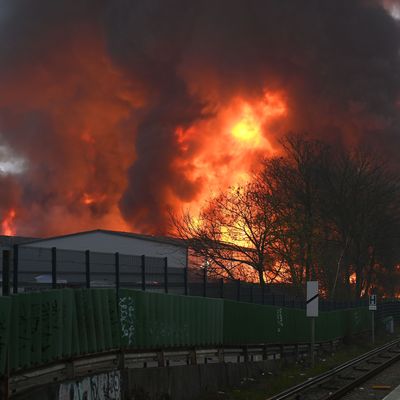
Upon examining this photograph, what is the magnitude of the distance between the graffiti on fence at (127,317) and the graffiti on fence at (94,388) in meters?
1.28

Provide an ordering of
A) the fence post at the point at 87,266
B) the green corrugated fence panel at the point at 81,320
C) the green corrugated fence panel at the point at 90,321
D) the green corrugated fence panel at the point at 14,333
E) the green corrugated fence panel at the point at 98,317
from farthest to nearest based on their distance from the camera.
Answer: the fence post at the point at 87,266 → the green corrugated fence panel at the point at 98,317 → the green corrugated fence panel at the point at 90,321 → the green corrugated fence panel at the point at 81,320 → the green corrugated fence panel at the point at 14,333

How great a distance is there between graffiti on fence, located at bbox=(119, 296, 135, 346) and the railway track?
448 centimetres

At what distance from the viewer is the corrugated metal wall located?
9672 mm

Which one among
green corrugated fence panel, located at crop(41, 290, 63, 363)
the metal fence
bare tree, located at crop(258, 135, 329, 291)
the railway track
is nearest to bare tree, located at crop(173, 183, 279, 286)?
bare tree, located at crop(258, 135, 329, 291)

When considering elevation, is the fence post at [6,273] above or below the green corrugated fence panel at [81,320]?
above

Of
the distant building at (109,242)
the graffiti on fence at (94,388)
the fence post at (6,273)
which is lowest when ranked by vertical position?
the graffiti on fence at (94,388)

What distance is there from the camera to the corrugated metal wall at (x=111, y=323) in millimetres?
9672

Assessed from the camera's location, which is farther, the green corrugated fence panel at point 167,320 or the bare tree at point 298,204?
the bare tree at point 298,204

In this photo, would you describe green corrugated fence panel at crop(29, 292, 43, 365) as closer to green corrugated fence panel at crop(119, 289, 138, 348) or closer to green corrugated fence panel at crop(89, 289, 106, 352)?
green corrugated fence panel at crop(89, 289, 106, 352)

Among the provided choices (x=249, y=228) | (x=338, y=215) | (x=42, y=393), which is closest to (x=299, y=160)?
(x=338, y=215)

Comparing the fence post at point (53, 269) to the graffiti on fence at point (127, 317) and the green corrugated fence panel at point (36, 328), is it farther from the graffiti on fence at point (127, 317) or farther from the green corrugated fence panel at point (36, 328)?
the graffiti on fence at point (127, 317)


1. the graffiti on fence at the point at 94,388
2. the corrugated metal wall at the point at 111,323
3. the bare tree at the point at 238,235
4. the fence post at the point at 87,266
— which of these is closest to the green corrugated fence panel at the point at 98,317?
the corrugated metal wall at the point at 111,323

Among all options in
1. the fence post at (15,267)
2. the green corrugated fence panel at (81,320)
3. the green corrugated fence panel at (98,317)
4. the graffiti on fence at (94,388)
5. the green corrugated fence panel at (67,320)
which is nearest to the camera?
the fence post at (15,267)

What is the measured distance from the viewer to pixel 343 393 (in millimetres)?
17422
